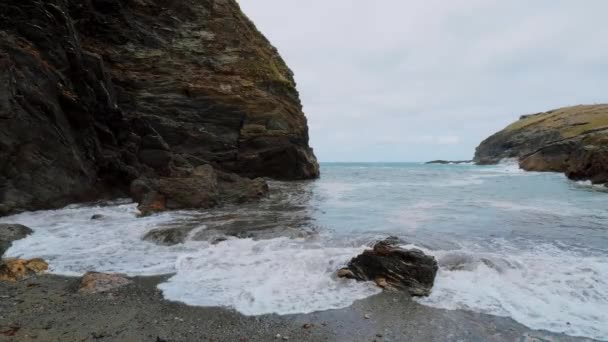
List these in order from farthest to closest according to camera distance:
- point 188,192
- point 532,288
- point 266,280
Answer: point 188,192 < point 266,280 < point 532,288

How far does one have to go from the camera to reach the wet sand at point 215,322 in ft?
16.8

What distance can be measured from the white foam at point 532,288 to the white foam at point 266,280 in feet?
5.02

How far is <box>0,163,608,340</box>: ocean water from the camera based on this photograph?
20.4 ft

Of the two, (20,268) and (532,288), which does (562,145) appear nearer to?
(532,288)

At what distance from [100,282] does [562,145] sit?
59.5m

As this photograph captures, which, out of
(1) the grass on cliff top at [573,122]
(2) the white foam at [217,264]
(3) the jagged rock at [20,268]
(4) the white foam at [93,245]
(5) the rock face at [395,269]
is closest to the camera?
(2) the white foam at [217,264]

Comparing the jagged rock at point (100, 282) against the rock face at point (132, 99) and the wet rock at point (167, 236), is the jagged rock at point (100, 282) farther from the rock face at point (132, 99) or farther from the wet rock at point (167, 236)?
the rock face at point (132, 99)

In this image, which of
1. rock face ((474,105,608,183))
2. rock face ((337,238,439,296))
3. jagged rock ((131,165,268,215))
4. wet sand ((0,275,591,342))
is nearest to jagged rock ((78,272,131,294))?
wet sand ((0,275,591,342))

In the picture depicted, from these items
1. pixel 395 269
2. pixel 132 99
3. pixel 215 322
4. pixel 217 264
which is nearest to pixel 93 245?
pixel 217 264

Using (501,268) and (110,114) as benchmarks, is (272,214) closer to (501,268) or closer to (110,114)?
(501,268)

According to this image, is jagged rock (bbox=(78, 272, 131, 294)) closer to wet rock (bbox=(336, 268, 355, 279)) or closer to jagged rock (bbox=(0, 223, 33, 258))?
jagged rock (bbox=(0, 223, 33, 258))

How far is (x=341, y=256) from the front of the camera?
8.46m

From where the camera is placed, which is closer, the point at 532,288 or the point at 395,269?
the point at 532,288

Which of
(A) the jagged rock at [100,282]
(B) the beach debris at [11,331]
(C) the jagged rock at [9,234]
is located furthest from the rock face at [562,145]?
(B) the beach debris at [11,331]
